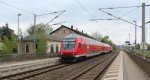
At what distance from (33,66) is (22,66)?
8.77 ft

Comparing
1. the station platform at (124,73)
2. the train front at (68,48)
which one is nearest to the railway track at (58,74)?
the station platform at (124,73)

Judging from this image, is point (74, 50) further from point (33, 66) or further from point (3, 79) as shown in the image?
point (3, 79)

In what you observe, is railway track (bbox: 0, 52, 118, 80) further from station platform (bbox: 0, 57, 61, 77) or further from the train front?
the train front

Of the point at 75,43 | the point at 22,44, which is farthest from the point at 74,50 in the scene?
the point at 22,44

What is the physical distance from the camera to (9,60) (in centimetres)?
4022

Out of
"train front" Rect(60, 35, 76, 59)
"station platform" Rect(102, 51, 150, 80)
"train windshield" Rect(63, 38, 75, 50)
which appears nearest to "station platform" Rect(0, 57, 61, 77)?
"train front" Rect(60, 35, 76, 59)

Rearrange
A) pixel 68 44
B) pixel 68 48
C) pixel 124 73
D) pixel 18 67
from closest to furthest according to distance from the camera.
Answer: pixel 124 73 → pixel 18 67 → pixel 68 48 → pixel 68 44

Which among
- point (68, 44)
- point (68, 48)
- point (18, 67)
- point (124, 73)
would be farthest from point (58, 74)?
point (68, 44)

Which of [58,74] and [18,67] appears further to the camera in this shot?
[18,67]

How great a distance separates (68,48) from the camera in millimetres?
34906

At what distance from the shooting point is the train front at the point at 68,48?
33.9 metres

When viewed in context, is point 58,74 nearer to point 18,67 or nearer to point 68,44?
point 18,67

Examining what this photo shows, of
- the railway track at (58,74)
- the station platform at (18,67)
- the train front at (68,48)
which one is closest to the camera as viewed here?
the railway track at (58,74)

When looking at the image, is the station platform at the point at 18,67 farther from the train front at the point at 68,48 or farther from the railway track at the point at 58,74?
the train front at the point at 68,48
